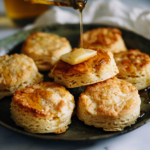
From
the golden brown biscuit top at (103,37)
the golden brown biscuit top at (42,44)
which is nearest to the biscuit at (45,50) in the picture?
the golden brown biscuit top at (42,44)

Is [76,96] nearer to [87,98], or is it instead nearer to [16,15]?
[87,98]

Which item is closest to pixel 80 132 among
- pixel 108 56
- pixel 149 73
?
pixel 108 56

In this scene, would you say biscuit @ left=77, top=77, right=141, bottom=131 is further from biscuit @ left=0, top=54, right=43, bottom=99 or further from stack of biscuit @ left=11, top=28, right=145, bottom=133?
biscuit @ left=0, top=54, right=43, bottom=99

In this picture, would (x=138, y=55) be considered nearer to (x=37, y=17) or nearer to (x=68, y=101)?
(x=68, y=101)

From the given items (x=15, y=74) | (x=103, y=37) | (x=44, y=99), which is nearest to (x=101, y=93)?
(x=44, y=99)

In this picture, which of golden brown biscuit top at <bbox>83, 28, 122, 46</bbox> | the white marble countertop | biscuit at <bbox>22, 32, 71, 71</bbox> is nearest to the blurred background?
biscuit at <bbox>22, 32, 71, 71</bbox>
